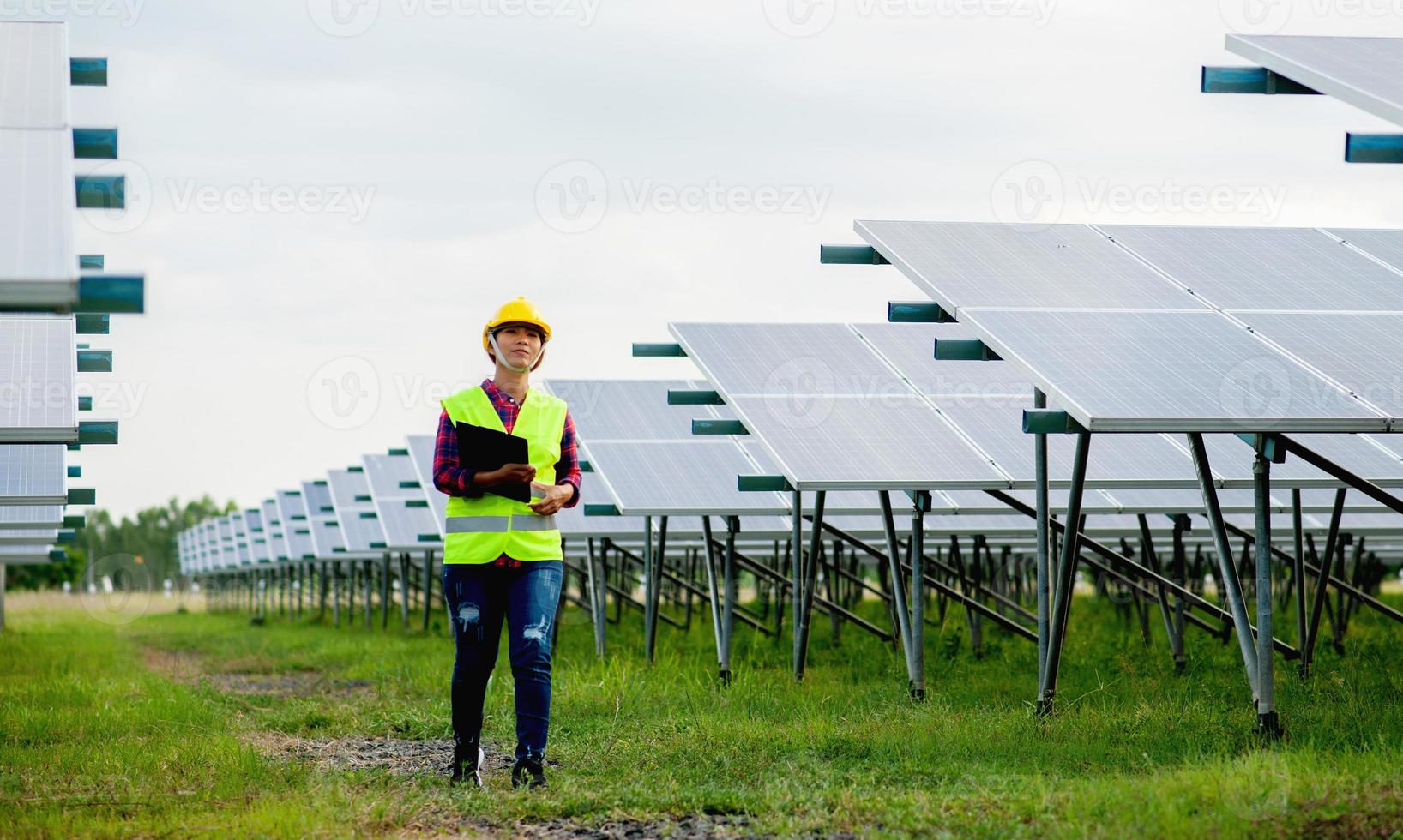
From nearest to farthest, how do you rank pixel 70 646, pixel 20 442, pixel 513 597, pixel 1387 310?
pixel 513 597, pixel 20 442, pixel 1387 310, pixel 70 646

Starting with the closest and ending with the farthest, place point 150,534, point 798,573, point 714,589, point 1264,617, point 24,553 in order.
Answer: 1. point 1264,617
2. point 798,573
3. point 714,589
4. point 24,553
5. point 150,534

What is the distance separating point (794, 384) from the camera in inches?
475

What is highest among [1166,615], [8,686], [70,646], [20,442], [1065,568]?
[20,442]

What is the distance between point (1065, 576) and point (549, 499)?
10.0ft

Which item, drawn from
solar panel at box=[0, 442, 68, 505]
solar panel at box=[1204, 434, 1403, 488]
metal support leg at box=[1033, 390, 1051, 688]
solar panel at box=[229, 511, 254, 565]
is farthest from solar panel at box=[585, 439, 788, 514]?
solar panel at box=[229, 511, 254, 565]

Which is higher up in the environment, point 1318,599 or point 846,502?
point 846,502

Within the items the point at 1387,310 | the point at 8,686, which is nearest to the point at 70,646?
the point at 8,686

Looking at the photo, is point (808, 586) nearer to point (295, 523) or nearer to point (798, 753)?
point (798, 753)

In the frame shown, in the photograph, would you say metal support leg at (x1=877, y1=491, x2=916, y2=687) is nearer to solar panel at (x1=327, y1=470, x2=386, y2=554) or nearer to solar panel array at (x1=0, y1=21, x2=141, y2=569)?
solar panel array at (x1=0, y1=21, x2=141, y2=569)

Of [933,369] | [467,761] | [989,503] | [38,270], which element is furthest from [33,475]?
[38,270]

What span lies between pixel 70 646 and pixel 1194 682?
55.3ft

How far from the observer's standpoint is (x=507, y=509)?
681 cm

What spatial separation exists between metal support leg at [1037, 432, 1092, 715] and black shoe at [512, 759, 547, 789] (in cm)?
303

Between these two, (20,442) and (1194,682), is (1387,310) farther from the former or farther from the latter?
(20,442)
